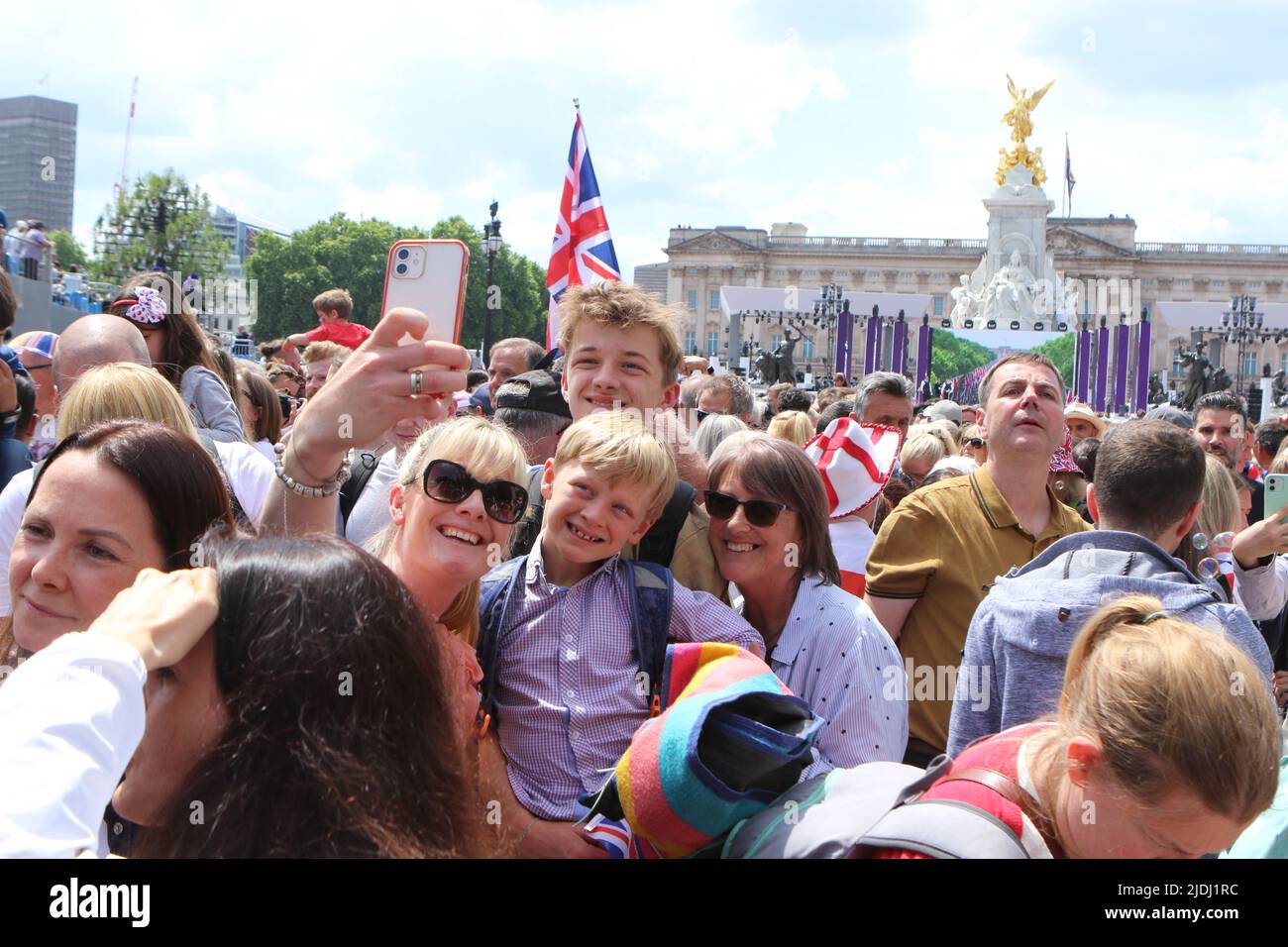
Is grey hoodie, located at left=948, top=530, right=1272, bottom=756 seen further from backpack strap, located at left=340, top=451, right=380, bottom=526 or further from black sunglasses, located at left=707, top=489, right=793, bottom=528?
backpack strap, located at left=340, top=451, right=380, bottom=526

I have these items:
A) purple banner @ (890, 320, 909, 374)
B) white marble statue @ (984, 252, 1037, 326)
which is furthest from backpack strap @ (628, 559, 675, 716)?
white marble statue @ (984, 252, 1037, 326)

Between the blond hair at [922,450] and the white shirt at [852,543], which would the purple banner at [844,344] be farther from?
the white shirt at [852,543]

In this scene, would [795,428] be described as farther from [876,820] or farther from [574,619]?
[876,820]

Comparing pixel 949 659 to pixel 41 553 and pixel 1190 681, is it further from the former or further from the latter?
pixel 41 553

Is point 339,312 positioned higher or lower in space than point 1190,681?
higher

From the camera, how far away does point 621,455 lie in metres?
2.59

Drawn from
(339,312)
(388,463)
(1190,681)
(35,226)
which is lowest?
(1190,681)

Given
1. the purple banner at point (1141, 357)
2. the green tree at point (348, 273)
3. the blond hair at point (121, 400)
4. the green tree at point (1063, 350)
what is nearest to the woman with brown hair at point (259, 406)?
the blond hair at point (121, 400)

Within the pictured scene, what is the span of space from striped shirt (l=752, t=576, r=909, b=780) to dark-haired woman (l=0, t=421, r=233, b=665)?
50.7 inches

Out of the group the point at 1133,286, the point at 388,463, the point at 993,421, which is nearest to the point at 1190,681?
the point at 993,421

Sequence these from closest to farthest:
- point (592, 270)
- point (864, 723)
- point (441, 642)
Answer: point (441, 642) < point (864, 723) < point (592, 270)

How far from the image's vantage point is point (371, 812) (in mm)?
1490

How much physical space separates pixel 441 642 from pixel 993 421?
2437 mm

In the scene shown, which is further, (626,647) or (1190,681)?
(626,647)
